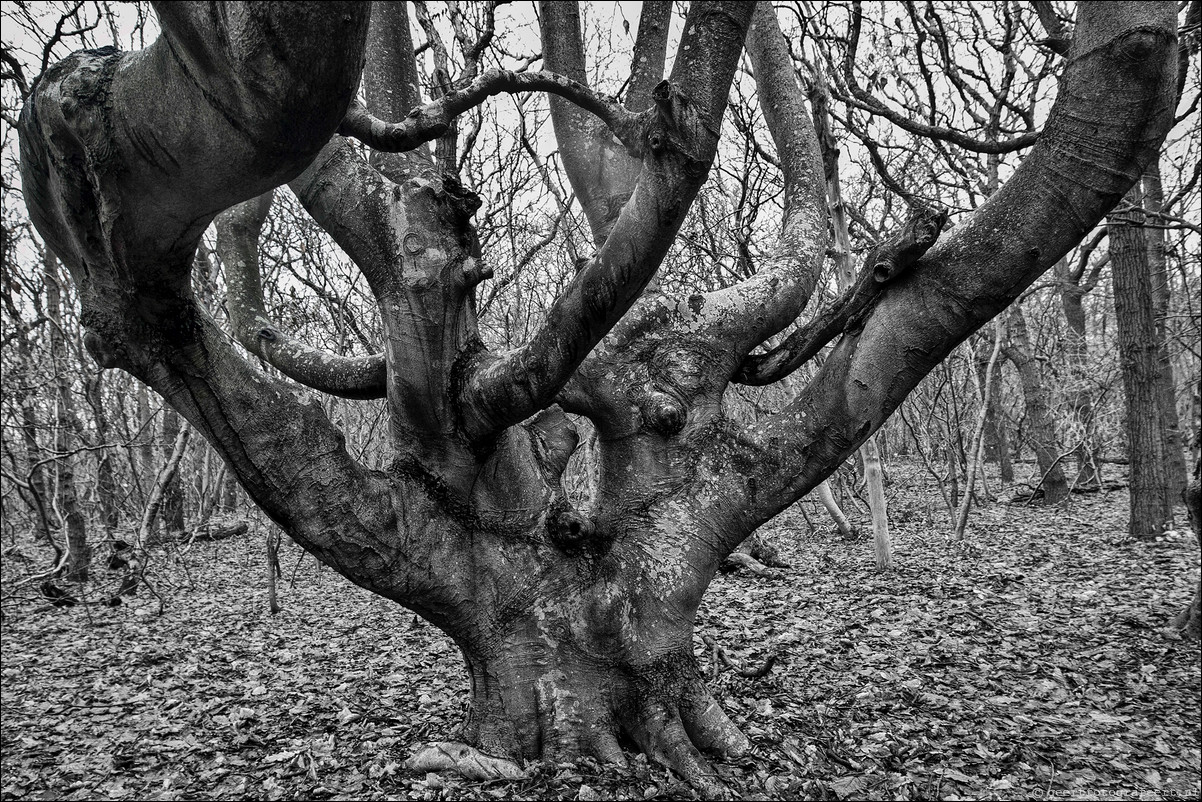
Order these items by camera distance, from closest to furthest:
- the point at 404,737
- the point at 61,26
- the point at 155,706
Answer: the point at 404,737 < the point at 155,706 < the point at 61,26

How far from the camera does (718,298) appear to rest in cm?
334

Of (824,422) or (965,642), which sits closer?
(824,422)

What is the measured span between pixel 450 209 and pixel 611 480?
1464 millimetres

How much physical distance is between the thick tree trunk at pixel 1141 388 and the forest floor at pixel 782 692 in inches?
17.0

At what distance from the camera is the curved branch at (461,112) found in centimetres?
269

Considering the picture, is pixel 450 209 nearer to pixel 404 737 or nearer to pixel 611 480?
pixel 611 480

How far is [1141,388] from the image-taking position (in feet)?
24.1

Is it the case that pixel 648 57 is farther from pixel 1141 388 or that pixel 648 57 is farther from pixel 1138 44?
pixel 1141 388

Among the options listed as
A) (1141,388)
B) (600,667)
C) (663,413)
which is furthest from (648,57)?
(1141,388)

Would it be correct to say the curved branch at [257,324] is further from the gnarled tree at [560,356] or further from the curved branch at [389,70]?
the curved branch at [389,70]

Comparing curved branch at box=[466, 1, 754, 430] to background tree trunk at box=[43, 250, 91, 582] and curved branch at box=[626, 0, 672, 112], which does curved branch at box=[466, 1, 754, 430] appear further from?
background tree trunk at box=[43, 250, 91, 582]

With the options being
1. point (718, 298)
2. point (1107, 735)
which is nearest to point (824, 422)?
point (718, 298)

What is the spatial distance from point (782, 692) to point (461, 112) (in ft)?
11.3

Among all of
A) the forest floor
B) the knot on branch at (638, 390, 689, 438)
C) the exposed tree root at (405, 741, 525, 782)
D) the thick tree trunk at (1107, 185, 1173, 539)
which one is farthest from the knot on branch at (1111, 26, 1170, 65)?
the thick tree trunk at (1107, 185, 1173, 539)
